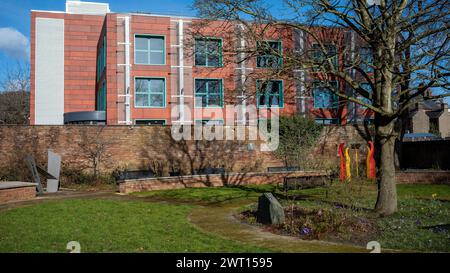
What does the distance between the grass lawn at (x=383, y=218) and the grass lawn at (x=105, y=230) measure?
261cm

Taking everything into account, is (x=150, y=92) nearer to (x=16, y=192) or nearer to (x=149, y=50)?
(x=149, y=50)

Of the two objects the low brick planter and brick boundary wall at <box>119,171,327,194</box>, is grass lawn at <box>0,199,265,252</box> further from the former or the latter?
brick boundary wall at <box>119,171,327,194</box>

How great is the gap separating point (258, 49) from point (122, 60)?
794 inches

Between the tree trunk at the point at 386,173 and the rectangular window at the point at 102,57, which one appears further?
the rectangular window at the point at 102,57

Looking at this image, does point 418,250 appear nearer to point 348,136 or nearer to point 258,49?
point 258,49

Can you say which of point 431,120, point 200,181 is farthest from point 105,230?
point 431,120

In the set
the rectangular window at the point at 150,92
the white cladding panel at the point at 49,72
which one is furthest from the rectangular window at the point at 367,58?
the white cladding panel at the point at 49,72

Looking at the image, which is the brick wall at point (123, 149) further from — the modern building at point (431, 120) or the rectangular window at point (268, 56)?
the modern building at point (431, 120)

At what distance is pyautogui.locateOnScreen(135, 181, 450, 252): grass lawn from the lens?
7789 mm

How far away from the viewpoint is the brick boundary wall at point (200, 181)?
56.5 feet

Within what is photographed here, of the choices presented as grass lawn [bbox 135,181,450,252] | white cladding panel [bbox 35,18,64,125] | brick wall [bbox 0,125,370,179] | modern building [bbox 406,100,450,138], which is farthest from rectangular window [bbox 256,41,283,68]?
modern building [bbox 406,100,450,138]

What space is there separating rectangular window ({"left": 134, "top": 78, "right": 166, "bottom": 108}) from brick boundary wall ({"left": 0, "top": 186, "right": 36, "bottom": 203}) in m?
15.2

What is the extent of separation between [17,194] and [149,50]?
1805cm

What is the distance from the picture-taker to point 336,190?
1059 cm
